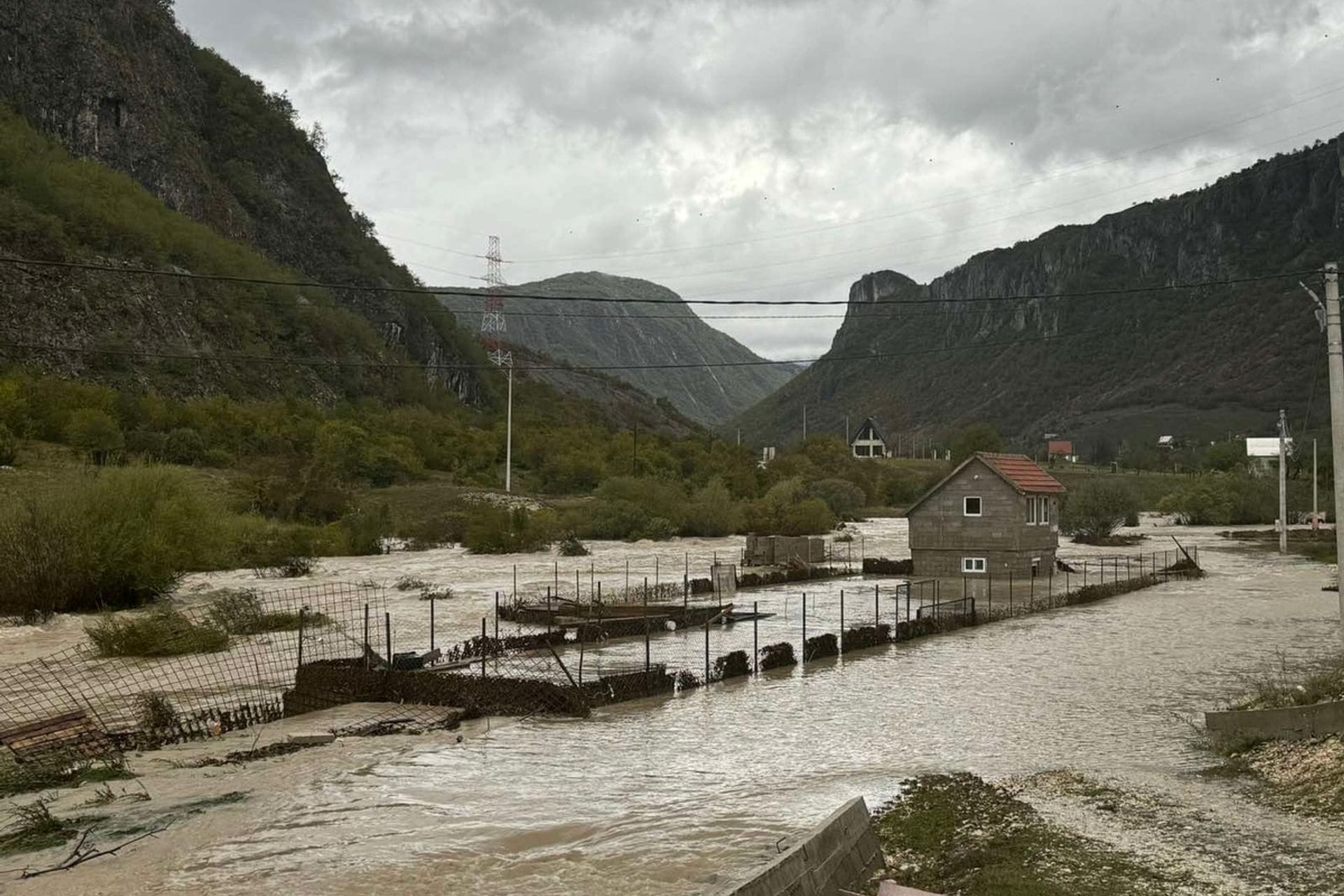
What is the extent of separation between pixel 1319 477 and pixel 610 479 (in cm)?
5857

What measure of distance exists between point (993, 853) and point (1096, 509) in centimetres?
6803

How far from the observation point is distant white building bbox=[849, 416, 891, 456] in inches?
6772

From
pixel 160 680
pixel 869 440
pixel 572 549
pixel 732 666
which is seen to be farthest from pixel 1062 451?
pixel 160 680

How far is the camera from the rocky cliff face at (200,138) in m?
95.3

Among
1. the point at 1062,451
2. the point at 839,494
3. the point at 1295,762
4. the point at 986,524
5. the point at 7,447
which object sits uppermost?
the point at 1062,451

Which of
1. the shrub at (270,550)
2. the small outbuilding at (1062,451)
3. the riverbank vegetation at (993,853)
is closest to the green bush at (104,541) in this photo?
the shrub at (270,550)

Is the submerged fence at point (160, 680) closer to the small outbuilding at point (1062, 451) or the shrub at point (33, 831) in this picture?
the shrub at point (33, 831)

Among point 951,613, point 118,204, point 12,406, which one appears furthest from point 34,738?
point 118,204

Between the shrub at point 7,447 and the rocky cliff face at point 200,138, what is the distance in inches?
2086

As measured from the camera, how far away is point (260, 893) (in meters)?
10.9

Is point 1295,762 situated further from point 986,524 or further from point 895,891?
point 986,524

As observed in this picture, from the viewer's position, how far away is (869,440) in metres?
174

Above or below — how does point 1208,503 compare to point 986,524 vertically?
above

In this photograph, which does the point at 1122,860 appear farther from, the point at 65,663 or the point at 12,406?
the point at 12,406
